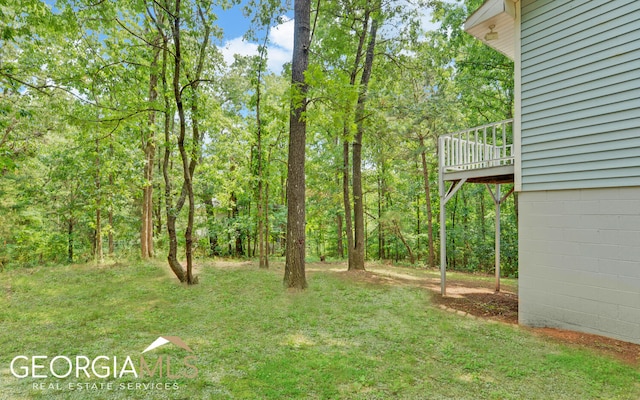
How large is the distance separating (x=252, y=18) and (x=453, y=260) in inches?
568

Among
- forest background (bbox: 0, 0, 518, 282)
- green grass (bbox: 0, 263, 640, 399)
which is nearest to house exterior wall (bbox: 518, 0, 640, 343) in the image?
green grass (bbox: 0, 263, 640, 399)

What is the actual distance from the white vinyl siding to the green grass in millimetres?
2375

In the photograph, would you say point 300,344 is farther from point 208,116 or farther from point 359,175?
point 359,175

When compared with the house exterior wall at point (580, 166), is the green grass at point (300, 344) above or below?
below

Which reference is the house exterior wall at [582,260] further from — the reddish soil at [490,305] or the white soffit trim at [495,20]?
the white soffit trim at [495,20]

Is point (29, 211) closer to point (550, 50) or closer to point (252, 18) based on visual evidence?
point (252, 18)

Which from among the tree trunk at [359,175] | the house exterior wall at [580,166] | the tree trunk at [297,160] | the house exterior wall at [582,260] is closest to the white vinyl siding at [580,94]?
the house exterior wall at [580,166]

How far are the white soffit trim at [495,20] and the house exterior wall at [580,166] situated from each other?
0.91ft

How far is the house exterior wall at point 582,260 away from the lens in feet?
12.4

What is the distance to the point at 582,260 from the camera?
4.17 m

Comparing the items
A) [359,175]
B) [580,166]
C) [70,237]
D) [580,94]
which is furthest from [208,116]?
[70,237]

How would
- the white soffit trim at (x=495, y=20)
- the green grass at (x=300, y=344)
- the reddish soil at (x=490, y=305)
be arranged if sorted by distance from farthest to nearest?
1. the white soffit trim at (x=495, y=20)
2. the reddish soil at (x=490, y=305)
3. the green grass at (x=300, y=344)

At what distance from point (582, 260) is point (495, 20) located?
4230 mm

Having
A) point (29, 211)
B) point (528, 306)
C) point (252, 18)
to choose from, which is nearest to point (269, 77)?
point (252, 18)
